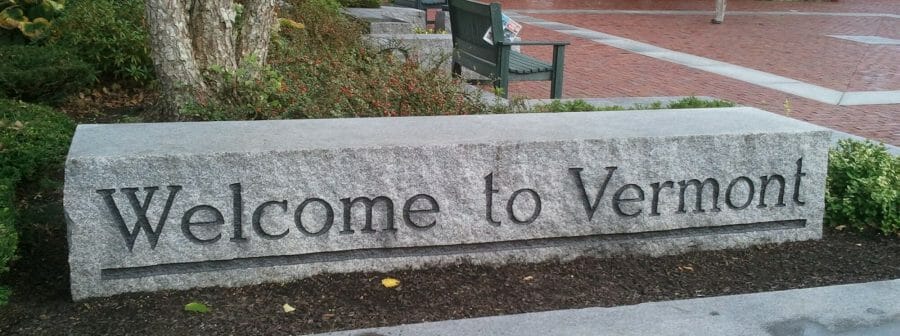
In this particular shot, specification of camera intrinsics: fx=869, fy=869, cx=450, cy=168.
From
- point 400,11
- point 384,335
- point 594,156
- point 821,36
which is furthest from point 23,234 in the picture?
point 821,36

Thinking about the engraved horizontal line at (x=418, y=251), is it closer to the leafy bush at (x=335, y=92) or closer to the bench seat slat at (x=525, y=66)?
the leafy bush at (x=335, y=92)

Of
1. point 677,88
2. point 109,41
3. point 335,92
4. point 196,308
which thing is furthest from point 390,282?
point 677,88

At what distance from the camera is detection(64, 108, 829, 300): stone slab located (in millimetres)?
3656

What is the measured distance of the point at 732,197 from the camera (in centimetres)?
437

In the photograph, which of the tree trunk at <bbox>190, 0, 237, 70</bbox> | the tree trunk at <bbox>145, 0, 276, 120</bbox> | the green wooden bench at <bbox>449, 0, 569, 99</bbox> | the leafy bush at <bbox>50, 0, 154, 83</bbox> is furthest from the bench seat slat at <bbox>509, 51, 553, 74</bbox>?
the leafy bush at <bbox>50, 0, 154, 83</bbox>

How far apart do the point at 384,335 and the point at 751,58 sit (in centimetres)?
1094

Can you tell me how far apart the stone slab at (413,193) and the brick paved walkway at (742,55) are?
2022 millimetres

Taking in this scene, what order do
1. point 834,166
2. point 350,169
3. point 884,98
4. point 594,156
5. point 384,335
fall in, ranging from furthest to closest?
point 884,98
point 834,166
point 594,156
point 350,169
point 384,335

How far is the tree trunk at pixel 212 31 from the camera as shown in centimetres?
581

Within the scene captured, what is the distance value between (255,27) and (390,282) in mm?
3010

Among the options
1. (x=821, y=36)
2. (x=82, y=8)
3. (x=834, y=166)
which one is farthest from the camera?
(x=821, y=36)

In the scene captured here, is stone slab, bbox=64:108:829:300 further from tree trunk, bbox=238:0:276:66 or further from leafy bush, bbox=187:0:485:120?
tree trunk, bbox=238:0:276:66

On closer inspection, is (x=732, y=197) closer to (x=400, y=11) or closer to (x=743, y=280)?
(x=743, y=280)

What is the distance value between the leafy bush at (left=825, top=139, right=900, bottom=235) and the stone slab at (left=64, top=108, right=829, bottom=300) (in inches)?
15.2
